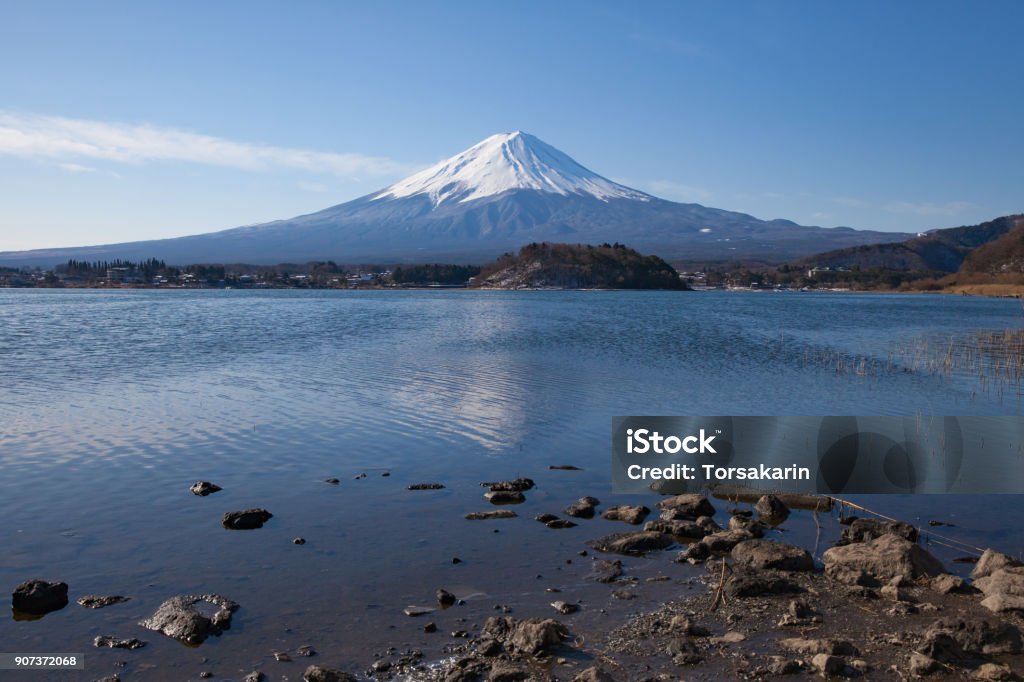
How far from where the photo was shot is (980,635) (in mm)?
6359

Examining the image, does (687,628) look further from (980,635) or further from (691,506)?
(691,506)

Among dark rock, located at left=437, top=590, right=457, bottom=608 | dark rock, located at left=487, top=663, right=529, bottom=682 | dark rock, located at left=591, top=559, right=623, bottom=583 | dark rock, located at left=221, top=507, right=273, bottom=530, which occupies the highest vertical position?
dark rock, located at left=221, top=507, right=273, bottom=530

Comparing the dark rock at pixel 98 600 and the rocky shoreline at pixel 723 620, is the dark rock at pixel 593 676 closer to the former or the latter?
the rocky shoreline at pixel 723 620

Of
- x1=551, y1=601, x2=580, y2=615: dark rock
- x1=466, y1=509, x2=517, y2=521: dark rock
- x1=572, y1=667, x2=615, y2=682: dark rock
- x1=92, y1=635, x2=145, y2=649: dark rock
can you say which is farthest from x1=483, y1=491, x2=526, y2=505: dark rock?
x1=92, y1=635, x2=145, y2=649: dark rock

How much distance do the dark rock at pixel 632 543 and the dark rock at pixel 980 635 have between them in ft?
9.70

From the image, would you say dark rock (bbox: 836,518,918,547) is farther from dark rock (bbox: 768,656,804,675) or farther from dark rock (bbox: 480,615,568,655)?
dark rock (bbox: 480,615,568,655)

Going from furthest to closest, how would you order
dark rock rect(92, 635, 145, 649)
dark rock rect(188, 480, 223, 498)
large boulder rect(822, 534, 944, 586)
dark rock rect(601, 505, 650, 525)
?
dark rock rect(188, 480, 223, 498)
dark rock rect(601, 505, 650, 525)
large boulder rect(822, 534, 944, 586)
dark rock rect(92, 635, 145, 649)

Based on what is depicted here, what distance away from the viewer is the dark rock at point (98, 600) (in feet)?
23.3

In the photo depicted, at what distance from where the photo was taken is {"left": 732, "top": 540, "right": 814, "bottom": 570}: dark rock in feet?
26.5

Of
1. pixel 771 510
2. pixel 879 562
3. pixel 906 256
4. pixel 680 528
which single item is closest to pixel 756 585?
pixel 879 562

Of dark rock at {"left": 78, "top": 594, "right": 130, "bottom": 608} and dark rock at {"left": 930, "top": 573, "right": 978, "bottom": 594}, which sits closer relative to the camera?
dark rock at {"left": 78, "top": 594, "right": 130, "bottom": 608}

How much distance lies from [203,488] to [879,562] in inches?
323

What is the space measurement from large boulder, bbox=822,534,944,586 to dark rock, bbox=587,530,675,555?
1708 mm

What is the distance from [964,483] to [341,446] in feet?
31.7
